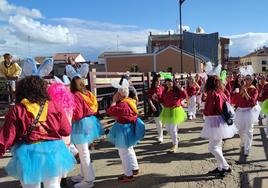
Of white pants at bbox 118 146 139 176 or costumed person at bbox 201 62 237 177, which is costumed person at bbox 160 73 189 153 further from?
white pants at bbox 118 146 139 176

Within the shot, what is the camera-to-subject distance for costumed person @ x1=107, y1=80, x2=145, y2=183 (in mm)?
6816

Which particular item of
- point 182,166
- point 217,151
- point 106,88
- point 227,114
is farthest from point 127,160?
point 106,88

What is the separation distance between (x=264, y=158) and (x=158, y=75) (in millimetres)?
Result: 3872

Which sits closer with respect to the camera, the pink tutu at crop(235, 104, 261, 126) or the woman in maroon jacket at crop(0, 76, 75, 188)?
the woman in maroon jacket at crop(0, 76, 75, 188)

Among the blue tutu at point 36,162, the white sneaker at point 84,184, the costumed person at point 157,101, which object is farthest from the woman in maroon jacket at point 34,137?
the costumed person at point 157,101

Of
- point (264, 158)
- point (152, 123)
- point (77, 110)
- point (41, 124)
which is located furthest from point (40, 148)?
point (152, 123)

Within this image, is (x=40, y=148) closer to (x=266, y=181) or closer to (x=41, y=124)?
(x=41, y=124)

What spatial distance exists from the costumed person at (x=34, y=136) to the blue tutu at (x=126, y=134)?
7.42 ft

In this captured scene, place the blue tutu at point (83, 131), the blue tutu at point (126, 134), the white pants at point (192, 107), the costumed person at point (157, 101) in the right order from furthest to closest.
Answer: the white pants at point (192, 107)
the costumed person at point (157, 101)
the blue tutu at point (126, 134)
the blue tutu at point (83, 131)

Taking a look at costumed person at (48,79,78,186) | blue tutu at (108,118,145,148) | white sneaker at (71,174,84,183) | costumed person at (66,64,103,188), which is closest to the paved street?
white sneaker at (71,174,84,183)

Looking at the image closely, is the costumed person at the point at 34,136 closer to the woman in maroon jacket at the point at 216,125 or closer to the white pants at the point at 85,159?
the white pants at the point at 85,159

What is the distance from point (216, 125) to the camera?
23.1 ft

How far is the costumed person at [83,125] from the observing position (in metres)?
6.44

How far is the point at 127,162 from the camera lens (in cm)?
692
